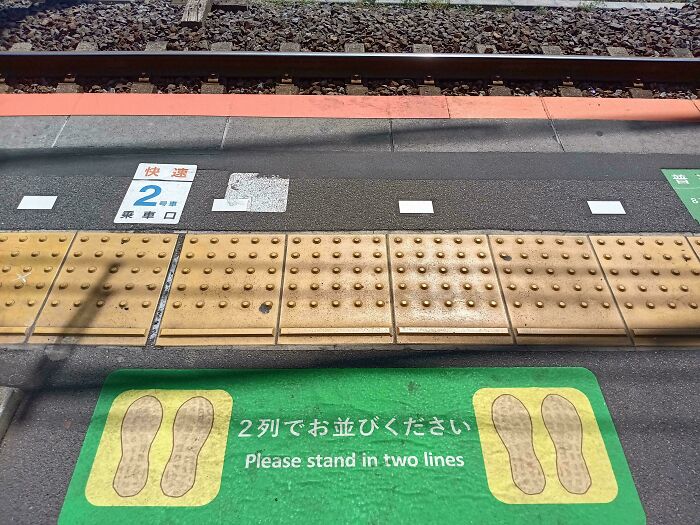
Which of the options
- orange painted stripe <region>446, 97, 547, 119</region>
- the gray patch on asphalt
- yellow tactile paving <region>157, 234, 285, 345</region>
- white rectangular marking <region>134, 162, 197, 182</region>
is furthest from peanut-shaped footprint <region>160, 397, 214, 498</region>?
orange painted stripe <region>446, 97, 547, 119</region>

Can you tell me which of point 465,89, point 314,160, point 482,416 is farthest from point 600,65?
point 482,416

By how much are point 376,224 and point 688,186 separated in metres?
3.32

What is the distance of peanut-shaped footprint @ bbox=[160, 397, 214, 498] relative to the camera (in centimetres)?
346

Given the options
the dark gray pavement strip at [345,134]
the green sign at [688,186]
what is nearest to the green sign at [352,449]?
the green sign at [688,186]

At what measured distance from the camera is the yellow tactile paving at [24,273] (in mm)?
4285

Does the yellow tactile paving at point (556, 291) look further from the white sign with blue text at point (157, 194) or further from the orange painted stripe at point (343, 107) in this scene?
the white sign with blue text at point (157, 194)

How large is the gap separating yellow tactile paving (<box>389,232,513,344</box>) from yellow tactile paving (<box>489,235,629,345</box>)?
0.14 metres

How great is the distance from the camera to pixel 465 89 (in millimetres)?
6816

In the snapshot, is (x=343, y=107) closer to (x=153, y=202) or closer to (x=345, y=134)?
(x=345, y=134)

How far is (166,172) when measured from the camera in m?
5.59

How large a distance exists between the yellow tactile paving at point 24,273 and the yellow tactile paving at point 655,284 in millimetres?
4752

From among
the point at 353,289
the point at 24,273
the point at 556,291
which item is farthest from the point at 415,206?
the point at 24,273

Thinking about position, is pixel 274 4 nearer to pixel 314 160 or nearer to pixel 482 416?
pixel 314 160

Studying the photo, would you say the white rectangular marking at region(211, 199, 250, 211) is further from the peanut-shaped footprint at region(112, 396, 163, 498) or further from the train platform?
the peanut-shaped footprint at region(112, 396, 163, 498)
